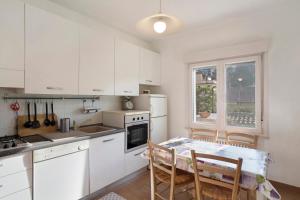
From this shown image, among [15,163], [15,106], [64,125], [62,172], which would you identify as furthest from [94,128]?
[15,163]

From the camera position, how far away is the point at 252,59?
2594 millimetres

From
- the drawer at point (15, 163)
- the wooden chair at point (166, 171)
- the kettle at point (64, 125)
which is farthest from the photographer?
the kettle at point (64, 125)

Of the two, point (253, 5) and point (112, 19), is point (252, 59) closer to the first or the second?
point (253, 5)

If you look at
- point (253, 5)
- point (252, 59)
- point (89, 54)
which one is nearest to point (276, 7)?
point (253, 5)

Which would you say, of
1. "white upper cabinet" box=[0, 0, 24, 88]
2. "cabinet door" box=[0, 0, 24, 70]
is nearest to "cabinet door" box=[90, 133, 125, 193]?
"white upper cabinet" box=[0, 0, 24, 88]

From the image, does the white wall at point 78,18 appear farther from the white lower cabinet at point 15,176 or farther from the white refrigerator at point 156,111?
the white lower cabinet at point 15,176

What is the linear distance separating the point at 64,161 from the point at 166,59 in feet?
8.51

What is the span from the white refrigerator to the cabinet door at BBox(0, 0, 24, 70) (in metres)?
1.84

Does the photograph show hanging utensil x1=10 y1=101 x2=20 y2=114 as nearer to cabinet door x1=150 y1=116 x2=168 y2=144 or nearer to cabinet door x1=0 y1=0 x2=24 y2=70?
cabinet door x1=0 y1=0 x2=24 y2=70

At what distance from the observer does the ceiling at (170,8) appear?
7.36ft

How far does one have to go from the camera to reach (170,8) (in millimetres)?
2375

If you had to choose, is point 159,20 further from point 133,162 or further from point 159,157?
point 133,162

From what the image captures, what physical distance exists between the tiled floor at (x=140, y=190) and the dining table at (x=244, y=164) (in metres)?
0.54

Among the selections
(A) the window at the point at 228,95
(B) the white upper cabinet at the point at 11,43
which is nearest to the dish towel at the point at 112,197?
(B) the white upper cabinet at the point at 11,43
